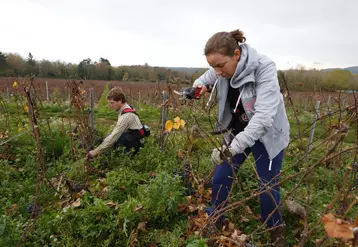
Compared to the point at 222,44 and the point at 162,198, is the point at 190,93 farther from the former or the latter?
the point at 162,198

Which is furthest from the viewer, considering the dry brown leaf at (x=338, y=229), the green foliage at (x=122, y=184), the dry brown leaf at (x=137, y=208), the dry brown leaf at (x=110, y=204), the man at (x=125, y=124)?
the man at (x=125, y=124)

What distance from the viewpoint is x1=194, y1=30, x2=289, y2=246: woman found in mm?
1558

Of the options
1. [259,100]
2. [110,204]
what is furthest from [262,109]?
[110,204]

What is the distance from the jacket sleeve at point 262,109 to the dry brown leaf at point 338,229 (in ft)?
2.81

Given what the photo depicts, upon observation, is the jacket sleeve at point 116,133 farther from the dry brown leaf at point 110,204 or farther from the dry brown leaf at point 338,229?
the dry brown leaf at point 338,229

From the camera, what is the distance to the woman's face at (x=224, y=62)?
1.63 meters

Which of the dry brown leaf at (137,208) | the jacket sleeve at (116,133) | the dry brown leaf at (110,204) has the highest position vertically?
the jacket sleeve at (116,133)

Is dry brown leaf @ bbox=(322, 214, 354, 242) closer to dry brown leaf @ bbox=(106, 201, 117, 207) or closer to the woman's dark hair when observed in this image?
the woman's dark hair

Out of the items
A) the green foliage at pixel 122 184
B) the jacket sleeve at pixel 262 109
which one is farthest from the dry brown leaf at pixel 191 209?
the jacket sleeve at pixel 262 109

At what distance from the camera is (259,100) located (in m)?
1.61

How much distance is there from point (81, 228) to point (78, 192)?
81 cm

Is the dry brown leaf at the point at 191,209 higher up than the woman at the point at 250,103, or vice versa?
the woman at the point at 250,103

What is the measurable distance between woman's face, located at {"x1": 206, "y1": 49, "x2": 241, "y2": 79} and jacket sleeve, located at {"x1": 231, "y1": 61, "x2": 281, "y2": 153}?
18 cm

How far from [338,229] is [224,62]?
122 cm
